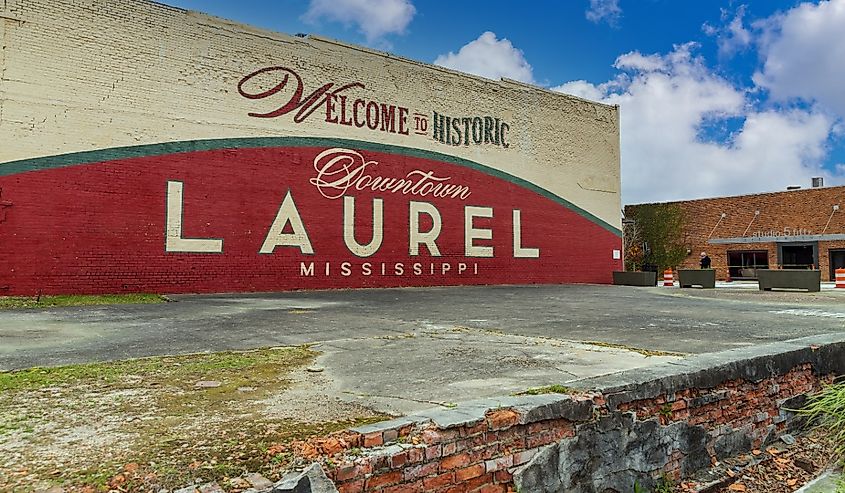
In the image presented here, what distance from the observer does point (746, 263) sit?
2964 cm

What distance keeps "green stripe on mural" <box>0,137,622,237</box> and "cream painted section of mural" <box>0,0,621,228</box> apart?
128mm

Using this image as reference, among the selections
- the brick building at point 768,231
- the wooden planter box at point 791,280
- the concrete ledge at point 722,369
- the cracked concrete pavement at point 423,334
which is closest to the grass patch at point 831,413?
the concrete ledge at point 722,369

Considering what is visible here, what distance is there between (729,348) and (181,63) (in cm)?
1197

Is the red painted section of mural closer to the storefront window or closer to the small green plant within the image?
the small green plant

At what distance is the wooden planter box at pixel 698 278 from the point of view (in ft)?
62.0

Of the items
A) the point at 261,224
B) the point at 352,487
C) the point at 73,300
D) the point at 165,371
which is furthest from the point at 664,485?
the point at 261,224

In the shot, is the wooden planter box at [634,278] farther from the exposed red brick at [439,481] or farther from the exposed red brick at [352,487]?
the exposed red brick at [352,487]

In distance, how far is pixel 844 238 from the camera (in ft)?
85.7

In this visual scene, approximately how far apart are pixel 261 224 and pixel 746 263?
25500mm

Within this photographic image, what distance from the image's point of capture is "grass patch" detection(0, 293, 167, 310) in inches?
396

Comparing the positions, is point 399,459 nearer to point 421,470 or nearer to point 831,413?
point 421,470

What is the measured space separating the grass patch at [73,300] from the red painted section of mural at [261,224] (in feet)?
1.10

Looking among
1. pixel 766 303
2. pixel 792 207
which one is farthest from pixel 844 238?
pixel 766 303

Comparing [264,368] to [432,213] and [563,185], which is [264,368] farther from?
[563,185]
